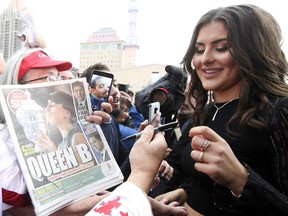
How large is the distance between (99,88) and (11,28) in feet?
6.65

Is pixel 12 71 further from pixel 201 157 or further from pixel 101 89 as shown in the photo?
pixel 201 157

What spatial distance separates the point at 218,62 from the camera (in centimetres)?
103

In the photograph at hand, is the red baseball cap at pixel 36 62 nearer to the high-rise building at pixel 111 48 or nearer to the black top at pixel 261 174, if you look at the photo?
the black top at pixel 261 174

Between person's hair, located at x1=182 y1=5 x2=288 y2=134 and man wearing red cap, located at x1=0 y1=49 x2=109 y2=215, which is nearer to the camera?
man wearing red cap, located at x1=0 y1=49 x2=109 y2=215

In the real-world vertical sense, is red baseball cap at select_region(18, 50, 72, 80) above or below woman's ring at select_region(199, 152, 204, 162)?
above

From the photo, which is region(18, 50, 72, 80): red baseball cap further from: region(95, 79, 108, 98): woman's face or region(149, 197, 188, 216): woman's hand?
region(149, 197, 188, 216): woman's hand

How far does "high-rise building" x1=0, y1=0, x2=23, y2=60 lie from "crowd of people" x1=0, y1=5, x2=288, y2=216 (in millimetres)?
748

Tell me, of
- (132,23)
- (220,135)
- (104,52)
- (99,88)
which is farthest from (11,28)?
(132,23)

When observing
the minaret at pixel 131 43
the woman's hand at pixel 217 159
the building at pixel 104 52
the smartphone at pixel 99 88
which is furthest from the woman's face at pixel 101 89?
the minaret at pixel 131 43

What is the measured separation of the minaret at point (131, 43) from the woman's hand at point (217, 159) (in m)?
60.9

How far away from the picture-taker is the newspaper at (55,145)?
75cm

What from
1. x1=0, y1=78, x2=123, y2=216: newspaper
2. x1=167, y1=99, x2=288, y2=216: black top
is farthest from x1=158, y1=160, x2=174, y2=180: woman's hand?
x1=0, y1=78, x2=123, y2=216: newspaper

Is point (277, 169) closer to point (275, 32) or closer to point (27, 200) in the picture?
point (275, 32)

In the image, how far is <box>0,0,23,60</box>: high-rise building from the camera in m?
1.96
